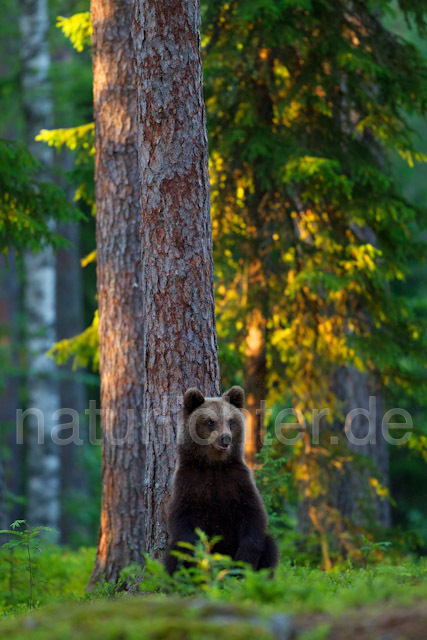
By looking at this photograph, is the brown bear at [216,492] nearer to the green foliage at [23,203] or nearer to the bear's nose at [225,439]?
the bear's nose at [225,439]

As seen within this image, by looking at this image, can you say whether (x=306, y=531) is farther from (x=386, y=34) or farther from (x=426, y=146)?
(x=426, y=146)

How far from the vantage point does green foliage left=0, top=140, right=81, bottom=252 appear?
9.33 m

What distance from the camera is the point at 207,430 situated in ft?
20.0

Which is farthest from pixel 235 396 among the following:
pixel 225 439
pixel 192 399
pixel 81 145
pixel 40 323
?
pixel 40 323

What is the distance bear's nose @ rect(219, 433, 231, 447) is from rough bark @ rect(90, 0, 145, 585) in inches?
106

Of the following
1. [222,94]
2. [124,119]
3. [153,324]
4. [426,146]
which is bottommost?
[153,324]

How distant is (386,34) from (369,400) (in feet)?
19.7

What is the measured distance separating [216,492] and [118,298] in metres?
3.23

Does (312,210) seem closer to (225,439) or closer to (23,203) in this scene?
(23,203)

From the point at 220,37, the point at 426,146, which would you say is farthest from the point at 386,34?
the point at 426,146

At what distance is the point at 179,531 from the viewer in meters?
5.82

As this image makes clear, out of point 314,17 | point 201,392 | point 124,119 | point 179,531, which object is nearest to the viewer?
point 179,531

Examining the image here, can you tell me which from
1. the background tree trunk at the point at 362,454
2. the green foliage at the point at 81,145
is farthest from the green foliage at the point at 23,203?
the background tree trunk at the point at 362,454

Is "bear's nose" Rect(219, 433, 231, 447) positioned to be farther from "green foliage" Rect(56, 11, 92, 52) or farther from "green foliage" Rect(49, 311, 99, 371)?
"green foliage" Rect(56, 11, 92, 52)
